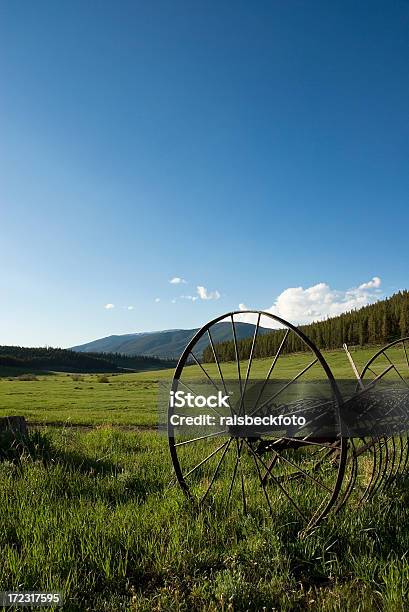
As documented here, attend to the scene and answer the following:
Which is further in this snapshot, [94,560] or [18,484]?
[18,484]

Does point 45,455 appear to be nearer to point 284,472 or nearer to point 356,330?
point 284,472

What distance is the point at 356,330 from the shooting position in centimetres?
9631

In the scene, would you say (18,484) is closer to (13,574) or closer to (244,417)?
(13,574)

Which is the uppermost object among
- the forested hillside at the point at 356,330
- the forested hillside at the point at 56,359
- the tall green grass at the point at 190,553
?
the forested hillside at the point at 356,330

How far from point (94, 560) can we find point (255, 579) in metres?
1.69

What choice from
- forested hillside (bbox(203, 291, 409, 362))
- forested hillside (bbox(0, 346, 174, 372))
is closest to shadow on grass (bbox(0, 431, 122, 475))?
forested hillside (bbox(203, 291, 409, 362))

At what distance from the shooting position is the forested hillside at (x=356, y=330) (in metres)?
93.7

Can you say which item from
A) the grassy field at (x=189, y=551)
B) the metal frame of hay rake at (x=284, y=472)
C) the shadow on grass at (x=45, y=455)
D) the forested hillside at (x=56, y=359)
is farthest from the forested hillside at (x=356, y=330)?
the grassy field at (x=189, y=551)

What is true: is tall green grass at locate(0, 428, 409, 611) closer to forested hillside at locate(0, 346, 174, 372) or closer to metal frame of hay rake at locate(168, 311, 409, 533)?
metal frame of hay rake at locate(168, 311, 409, 533)

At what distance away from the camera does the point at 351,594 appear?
12.7 ft

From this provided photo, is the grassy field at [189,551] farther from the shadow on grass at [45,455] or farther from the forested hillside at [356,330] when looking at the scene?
the forested hillside at [356,330]

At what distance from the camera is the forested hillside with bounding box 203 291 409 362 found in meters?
93.7

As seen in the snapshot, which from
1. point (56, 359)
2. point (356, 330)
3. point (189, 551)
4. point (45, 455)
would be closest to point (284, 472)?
point (189, 551)

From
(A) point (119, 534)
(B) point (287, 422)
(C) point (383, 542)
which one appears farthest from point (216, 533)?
(C) point (383, 542)
